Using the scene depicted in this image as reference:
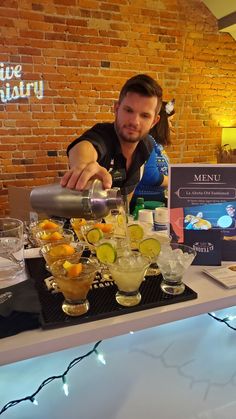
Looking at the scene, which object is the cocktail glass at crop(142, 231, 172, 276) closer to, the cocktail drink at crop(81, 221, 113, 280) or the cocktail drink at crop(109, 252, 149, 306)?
the cocktail drink at crop(109, 252, 149, 306)

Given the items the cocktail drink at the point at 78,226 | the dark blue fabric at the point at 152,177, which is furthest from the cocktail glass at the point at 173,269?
the dark blue fabric at the point at 152,177

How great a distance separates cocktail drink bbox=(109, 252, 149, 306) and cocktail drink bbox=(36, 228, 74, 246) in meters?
0.30

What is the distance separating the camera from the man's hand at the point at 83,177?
3.30 feet

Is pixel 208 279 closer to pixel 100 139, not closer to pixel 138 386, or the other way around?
pixel 138 386

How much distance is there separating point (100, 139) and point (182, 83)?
9.10ft

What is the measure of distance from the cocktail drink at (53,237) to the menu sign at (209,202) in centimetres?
36

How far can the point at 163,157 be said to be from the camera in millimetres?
2459

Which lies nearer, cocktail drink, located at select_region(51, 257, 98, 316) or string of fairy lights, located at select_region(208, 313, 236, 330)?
cocktail drink, located at select_region(51, 257, 98, 316)

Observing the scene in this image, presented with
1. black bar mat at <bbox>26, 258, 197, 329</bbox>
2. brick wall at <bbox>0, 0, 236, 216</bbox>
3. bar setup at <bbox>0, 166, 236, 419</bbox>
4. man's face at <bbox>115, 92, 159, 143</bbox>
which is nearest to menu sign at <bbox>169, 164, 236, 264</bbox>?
bar setup at <bbox>0, 166, 236, 419</bbox>

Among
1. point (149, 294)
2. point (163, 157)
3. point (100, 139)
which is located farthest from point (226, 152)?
point (149, 294)

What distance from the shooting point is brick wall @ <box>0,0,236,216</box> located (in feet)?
11.0

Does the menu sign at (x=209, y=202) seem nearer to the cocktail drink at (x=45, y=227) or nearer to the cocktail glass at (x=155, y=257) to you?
the cocktail glass at (x=155, y=257)

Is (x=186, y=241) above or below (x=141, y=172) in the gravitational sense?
below

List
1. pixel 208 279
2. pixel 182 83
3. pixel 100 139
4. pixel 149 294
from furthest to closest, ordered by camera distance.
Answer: pixel 182 83, pixel 100 139, pixel 208 279, pixel 149 294
